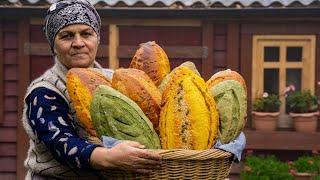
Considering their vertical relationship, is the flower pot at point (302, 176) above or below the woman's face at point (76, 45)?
below

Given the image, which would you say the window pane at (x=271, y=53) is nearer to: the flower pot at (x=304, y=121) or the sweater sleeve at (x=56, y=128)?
the flower pot at (x=304, y=121)

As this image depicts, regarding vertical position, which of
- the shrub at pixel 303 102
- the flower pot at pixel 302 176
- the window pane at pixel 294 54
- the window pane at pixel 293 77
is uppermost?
the window pane at pixel 294 54

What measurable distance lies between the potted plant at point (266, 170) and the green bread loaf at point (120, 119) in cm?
371

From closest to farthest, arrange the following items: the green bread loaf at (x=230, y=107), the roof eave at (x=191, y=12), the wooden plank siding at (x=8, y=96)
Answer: the green bread loaf at (x=230, y=107) < the roof eave at (x=191, y=12) < the wooden plank siding at (x=8, y=96)

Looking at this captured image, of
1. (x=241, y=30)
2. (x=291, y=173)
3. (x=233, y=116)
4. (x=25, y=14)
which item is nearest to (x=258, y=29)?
(x=241, y=30)

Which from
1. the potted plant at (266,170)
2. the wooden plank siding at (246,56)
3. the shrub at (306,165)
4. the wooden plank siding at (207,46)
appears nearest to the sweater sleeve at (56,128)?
the potted plant at (266,170)

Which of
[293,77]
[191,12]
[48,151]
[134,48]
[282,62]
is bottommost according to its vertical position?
[48,151]

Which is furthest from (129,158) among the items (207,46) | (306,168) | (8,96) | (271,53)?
(8,96)

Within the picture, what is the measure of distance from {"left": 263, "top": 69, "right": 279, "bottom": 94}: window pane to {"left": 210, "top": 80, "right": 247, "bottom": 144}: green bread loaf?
439 cm

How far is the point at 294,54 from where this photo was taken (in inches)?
230

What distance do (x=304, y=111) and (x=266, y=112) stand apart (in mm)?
401

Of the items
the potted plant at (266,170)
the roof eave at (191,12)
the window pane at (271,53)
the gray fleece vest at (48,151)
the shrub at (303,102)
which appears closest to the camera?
the gray fleece vest at (48,151)

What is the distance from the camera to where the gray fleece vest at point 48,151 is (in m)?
1.62

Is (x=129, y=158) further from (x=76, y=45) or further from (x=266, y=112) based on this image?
(x=266, y=112)
